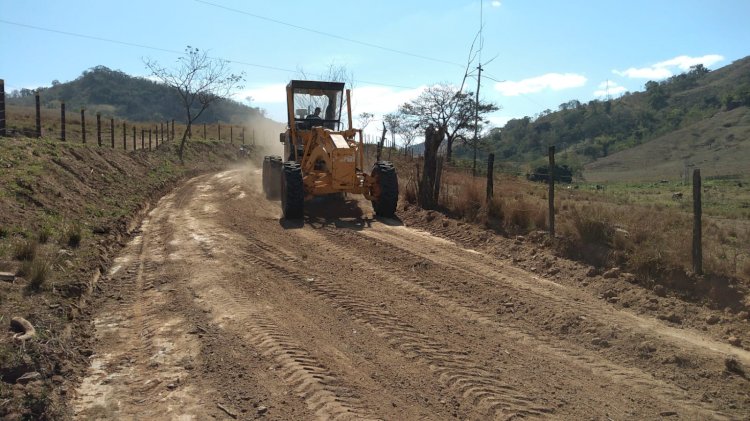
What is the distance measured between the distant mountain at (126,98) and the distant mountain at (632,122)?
51.1 metres

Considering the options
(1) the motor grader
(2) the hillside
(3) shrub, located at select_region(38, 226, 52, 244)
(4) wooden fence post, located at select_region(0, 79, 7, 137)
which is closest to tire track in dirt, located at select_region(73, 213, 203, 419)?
(3) shrub, located at select_region(38, 226, 52, 244)

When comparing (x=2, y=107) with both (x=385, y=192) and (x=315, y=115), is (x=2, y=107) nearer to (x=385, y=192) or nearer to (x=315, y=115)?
(x=315, y=115)

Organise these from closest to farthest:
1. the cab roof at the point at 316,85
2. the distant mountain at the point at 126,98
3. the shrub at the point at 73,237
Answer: the shrub at the point at 73,237
the cab roof at the point at 316,85
the distant mountain at the point at 126,98

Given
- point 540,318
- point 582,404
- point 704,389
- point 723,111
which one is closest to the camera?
point 582,404

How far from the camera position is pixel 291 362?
5.27m

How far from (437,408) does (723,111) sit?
78693 mm

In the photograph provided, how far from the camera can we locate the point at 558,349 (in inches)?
233

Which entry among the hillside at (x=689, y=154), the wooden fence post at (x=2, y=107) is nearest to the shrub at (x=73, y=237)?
the wooden fence post at (x=2, y=107)

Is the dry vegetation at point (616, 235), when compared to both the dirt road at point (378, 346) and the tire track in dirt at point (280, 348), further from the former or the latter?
the tire track in dirt at point (280, 348)

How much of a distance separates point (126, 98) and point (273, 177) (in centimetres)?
10940

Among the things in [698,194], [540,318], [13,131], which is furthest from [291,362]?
[13,131]

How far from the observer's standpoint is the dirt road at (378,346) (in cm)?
460

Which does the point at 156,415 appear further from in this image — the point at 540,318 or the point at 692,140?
the point at 692,140

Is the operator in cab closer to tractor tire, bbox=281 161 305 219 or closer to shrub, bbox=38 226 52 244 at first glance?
tractor tire, bbox=281 161 305 219
